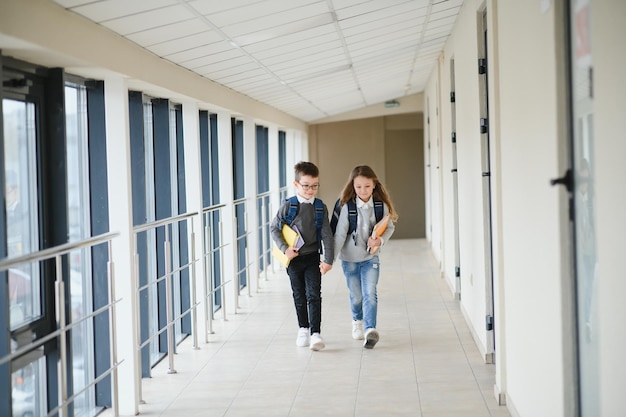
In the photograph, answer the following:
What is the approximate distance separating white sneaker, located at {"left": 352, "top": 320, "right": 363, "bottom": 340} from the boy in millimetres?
350

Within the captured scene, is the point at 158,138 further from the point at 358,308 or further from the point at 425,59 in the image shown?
the point at 425,59

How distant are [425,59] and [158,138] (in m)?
3.67

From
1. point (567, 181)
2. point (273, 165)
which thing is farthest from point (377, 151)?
point (567, 181)

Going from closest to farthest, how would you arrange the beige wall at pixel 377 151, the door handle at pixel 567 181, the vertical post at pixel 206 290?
the door handle at pixel 567 181 < the vertical post at pixel 206 290 < the beige wall at pixel 377 151

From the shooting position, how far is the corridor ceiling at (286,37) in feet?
12.1

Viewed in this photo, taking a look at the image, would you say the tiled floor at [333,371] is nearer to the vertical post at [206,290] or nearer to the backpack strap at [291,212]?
the vertical post at [206,290]

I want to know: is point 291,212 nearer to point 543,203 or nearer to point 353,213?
point 353,213

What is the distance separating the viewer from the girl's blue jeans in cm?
546

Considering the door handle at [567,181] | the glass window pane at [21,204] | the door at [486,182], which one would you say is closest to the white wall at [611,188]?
the door handle at [567,181]

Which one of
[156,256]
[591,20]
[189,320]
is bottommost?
[189,320]

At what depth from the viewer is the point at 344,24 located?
202 inches

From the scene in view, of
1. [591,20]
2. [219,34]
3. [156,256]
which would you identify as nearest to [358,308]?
[156,256]

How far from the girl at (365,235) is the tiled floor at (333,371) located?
11.3 inches

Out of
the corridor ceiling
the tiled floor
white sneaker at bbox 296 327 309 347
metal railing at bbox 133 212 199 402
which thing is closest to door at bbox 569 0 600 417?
the tiled floor
